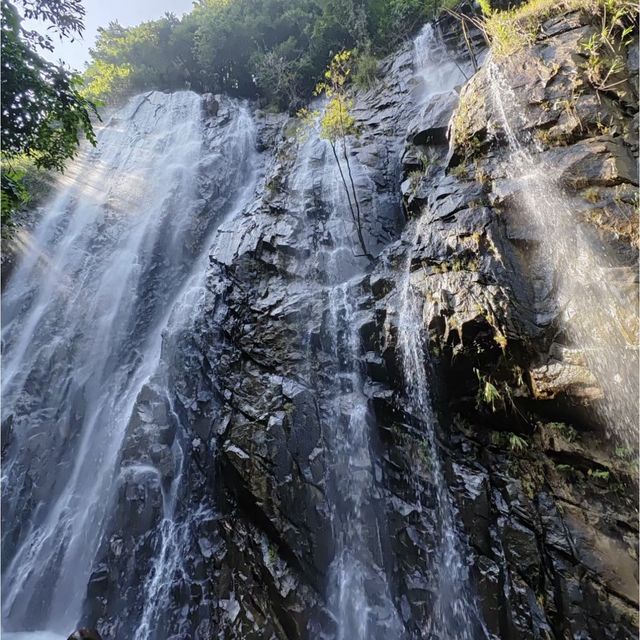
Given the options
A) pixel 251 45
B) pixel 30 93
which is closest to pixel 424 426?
pixel 30 93

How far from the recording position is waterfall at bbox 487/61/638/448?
175 inches

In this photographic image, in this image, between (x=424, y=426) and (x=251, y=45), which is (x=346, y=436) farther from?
(x=251, y=45)

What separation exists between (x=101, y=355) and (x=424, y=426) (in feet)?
27.4

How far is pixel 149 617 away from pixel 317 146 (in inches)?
482

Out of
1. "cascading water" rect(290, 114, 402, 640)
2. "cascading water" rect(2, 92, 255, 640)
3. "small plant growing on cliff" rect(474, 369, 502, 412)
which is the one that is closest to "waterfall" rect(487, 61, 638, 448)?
"small plant growing on cliff" rect(474, 369, 502, 412)

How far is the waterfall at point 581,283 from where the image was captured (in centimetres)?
444

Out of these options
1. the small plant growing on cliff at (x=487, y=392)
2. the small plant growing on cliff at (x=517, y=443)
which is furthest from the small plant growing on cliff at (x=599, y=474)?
the small plant growing on cliff at (x=487, y=392)

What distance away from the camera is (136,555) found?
21.7 feet

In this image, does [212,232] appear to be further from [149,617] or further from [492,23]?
[149,617]

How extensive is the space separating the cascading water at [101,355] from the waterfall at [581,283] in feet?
22.0

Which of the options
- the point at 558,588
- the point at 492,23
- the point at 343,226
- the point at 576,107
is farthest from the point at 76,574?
the point at 492,23

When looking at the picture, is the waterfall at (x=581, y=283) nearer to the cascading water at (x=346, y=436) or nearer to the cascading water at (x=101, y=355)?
the cascading water at (x=346, y=436)

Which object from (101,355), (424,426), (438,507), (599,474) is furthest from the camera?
(101,355)

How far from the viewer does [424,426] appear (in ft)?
19.9
